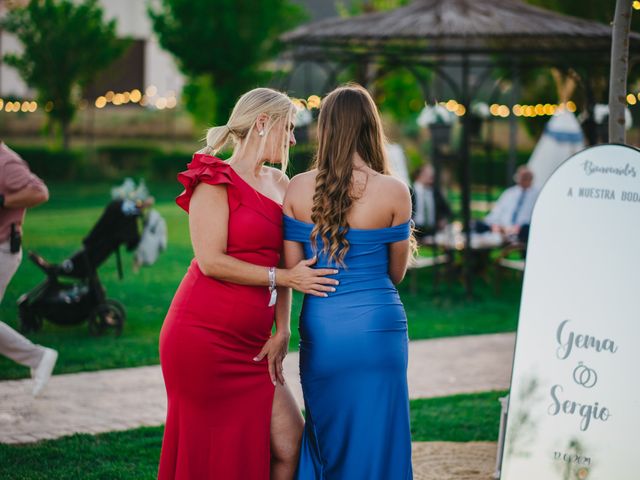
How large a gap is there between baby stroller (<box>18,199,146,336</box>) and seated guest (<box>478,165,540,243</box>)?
18.7 ft

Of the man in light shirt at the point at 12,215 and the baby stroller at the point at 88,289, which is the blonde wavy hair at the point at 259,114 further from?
the baby stroller at the point at 88,289

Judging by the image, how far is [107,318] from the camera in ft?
30.4

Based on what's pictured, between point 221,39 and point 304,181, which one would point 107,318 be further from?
point 221,39

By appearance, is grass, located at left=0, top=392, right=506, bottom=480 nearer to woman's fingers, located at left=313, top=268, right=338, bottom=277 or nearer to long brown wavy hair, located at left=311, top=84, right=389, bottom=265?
woman's fingers, located at left=313, top=268, right=338, bottom=277

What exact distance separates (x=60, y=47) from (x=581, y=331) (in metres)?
28.4

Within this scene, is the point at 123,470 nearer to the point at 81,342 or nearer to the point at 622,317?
the point at 622,317

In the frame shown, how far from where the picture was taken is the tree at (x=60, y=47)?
30.0 meters

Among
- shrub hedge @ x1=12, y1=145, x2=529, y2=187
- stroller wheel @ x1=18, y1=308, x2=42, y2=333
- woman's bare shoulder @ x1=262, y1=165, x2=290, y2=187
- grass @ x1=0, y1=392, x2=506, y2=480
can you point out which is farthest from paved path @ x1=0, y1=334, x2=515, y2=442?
shrub hedge @ x1=12, y1=145, x2=529, y2=187

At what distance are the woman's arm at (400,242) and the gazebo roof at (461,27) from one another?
8127 millimetres

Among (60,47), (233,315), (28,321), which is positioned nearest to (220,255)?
(233,315)

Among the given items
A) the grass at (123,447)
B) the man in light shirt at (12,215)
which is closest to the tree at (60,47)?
the man in light shirt at (12,215)

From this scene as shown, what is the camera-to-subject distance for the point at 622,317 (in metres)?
3.99

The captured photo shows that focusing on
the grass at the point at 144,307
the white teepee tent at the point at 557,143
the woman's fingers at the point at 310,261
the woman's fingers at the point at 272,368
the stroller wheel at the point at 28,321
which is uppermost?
the woman's fingers at the point at 310,261

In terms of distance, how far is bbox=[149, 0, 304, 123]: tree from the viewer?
30844 millimetres
